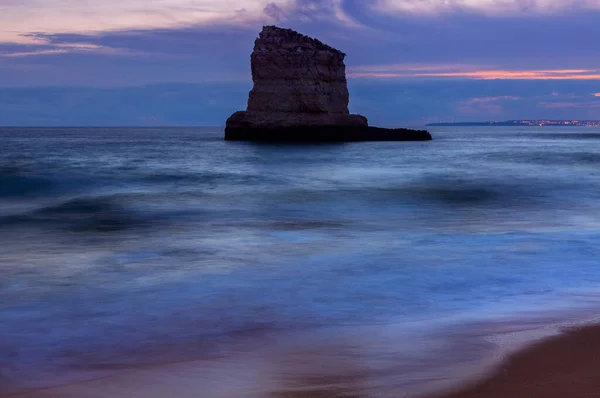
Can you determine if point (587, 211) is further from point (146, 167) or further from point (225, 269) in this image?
point (146, 167)

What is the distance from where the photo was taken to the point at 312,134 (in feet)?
190

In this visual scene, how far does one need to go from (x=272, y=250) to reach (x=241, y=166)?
80.6 ft

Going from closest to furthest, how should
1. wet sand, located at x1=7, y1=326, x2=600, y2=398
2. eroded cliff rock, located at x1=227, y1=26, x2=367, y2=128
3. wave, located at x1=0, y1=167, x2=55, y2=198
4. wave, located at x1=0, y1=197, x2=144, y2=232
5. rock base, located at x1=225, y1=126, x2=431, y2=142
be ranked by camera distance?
wet sand, located at x1=7, y1=326, x2=600, y2=398, wave, located at x1=0, y1=197, x2=144, y2=232, wave, located at x1=0, y1=167, x2=55, y2=198, eroded cliff rock, located at x1=227, y1=26, x2=367, y2=128, rock base, located at x1=225, y1=126, x2=431, y2=142

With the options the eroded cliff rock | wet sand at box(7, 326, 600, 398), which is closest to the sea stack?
the eroded cliff rock

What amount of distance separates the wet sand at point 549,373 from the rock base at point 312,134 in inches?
2038

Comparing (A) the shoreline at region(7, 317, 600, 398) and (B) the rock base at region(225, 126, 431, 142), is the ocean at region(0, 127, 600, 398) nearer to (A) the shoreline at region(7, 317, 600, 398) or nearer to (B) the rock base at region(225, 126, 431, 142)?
(A) the shoreline at region(7, 317, 600, 398)

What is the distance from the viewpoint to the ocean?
16.8 ft

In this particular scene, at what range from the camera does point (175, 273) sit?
353 inches

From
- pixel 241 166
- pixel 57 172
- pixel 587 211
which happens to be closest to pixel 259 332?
pixel 587 211

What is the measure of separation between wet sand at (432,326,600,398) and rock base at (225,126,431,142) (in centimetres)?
5177

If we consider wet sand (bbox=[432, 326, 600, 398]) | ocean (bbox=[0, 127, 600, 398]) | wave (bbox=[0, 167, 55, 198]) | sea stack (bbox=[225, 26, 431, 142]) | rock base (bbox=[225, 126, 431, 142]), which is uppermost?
sea stack (bbox=[225, 26, 431, 142])

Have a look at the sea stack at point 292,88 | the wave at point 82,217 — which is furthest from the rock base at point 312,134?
the wave at point 82,217

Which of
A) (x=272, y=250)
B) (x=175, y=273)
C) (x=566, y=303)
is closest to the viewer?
(x=566, y=303)

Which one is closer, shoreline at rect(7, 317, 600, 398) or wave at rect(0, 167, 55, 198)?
shoreline at rect(7, 317, 600, 398)
